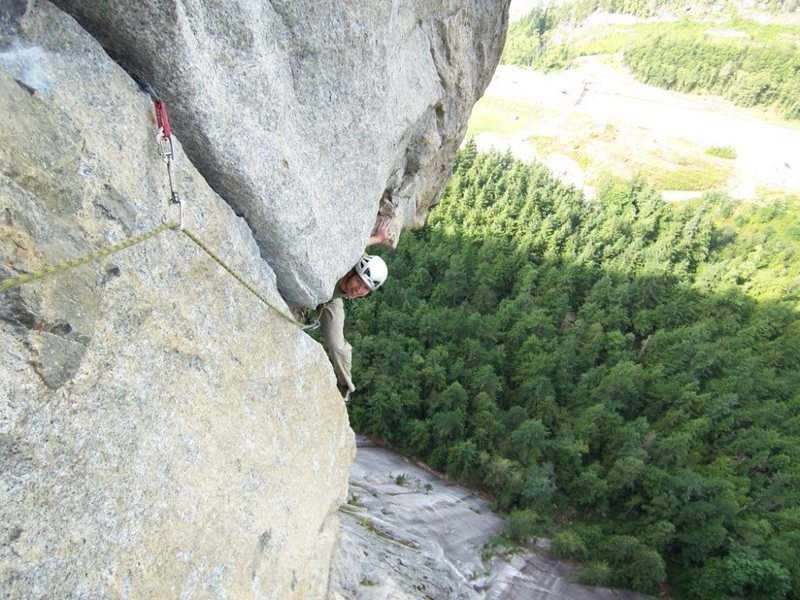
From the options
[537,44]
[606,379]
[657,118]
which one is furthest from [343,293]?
[537,44]

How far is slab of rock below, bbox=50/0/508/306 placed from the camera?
10.5 feet

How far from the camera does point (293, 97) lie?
441 centimetres

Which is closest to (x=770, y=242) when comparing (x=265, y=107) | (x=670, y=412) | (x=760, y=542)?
(x=670, y=412)

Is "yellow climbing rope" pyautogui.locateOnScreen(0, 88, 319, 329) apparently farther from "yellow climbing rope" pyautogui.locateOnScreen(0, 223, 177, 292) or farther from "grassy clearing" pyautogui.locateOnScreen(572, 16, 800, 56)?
"grassy clearing" pyautogui.locateOnScreen(572, 16, 800, 56)

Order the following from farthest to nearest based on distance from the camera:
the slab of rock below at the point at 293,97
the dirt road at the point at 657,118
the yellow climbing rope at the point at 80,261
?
1. the dirt road at the point at 657,118
2. the slab of rock below at the point at 293,97
3. the yellow climbing rope at the point at 80,261

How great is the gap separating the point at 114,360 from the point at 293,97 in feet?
8.83

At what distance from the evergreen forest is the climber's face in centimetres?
1855

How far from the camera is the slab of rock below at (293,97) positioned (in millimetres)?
3215

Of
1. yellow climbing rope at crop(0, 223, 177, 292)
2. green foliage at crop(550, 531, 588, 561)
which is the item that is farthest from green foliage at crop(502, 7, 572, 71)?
yellow climbing rope at crop(0, 223, 177, 292)

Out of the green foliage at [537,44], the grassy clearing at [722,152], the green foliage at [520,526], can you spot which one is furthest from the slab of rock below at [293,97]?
the green foliage at [537,44]

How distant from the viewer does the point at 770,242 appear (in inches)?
1863

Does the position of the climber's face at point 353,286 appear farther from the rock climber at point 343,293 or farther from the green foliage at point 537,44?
the green foliage at point 537,44

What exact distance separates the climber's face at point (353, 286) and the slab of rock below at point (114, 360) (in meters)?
2.22

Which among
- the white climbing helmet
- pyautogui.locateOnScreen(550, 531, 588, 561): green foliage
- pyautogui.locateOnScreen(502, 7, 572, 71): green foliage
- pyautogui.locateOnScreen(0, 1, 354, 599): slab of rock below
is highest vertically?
pyautogui.locateOnScreen(502, 7, 572, 71): green foliage
